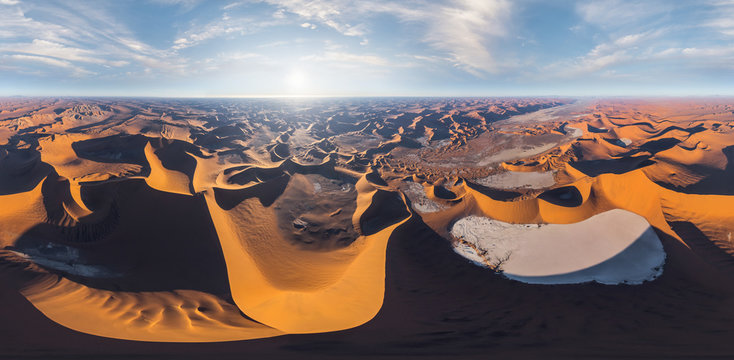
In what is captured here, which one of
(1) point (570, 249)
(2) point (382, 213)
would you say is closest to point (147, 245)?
(2) point (382, 213)

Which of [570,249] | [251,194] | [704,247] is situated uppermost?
[251,194]

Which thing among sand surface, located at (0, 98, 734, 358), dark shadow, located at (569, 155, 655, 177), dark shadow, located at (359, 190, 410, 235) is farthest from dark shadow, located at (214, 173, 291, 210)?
dark shadow, located at (569, 155, 655, 177)

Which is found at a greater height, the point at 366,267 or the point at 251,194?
the point at 251,194

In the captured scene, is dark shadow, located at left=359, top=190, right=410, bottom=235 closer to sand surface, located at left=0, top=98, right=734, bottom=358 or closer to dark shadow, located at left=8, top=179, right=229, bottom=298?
sand surface, located at left=0, top=98, right=734, bottom=358

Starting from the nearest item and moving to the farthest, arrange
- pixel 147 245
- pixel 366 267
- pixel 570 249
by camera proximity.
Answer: pixel 147 245, pixel 366 267, pixel 570 249

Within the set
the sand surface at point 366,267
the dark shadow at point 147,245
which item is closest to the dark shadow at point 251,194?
the sand surface at point 366,267

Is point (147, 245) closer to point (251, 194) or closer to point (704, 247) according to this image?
point (251, 194)

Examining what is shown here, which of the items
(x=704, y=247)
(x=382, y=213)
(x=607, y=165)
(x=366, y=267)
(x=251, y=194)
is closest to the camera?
(x=366, y=267)

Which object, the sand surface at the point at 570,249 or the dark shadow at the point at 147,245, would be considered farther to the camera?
the sand surface at the point at 570,249

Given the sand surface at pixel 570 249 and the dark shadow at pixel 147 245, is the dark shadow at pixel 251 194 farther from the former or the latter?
the sand surface at pixel 570 249

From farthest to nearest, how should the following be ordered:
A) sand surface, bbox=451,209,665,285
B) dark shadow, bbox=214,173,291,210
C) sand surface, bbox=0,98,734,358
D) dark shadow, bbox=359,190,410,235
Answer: dark shadow, bbox=214,173,291,210 → dark shadow, bbox=359,190,410,235 → sand surface, bbox=451,209,665,285 → sand surface, bbox=0,98,734,358

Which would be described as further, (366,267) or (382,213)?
(382,213)
